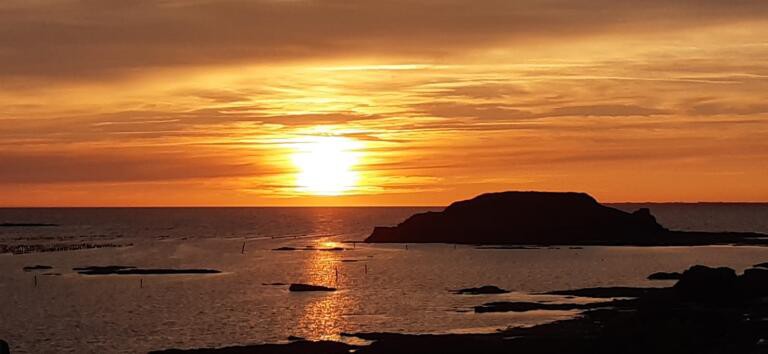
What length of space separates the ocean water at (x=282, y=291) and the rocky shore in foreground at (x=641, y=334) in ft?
18.4

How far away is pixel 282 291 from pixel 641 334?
186ft

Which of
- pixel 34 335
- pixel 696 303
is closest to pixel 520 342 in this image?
pixel 696 303

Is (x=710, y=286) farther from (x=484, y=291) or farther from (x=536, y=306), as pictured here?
(x=484, y=291)

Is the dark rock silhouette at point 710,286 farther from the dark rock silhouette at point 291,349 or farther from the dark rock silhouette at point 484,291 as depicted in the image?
the dark rock silhouette at point 291,349

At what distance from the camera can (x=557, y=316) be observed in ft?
242

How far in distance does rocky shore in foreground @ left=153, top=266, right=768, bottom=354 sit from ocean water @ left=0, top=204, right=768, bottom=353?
18.4ft

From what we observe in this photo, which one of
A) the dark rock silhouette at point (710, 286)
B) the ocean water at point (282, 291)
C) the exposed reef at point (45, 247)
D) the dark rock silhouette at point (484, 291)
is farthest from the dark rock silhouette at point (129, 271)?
the dark rock silhouette at point (710, 286)

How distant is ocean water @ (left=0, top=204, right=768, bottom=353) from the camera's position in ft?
232

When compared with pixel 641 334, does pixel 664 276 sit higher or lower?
higher

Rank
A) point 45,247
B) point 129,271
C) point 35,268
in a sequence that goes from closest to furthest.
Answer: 1. point 129,271
2. point 35,268
3. point 45,247

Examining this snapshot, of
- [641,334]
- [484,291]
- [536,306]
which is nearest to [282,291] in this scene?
[484,291]

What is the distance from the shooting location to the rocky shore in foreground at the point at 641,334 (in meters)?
52.2

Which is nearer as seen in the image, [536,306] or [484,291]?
[536,306]

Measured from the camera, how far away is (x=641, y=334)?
173 feet
